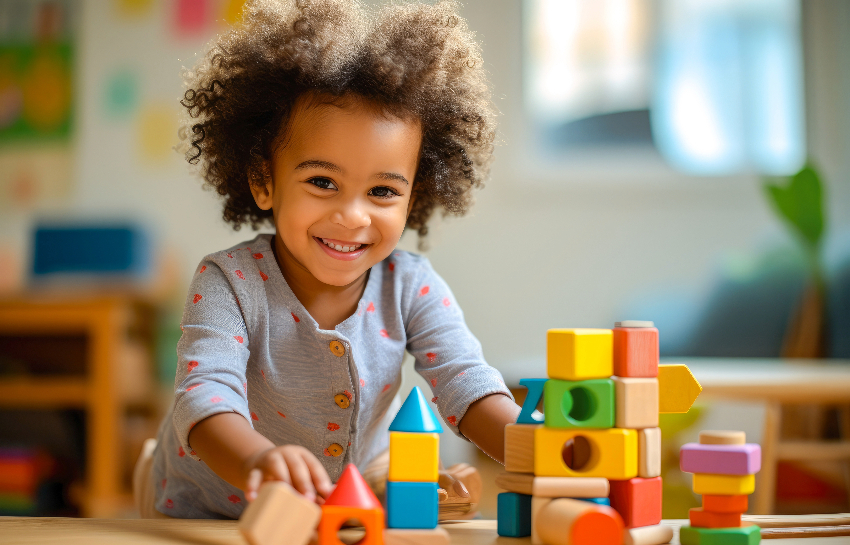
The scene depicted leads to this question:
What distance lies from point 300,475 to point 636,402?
23 centimetres

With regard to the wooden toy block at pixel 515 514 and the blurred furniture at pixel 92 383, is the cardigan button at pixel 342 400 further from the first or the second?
the blurred furniture at pixel 92 383

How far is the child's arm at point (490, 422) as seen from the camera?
0.68 meters

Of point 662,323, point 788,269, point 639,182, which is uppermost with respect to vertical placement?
point 639,182

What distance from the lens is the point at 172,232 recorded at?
272 centimetres

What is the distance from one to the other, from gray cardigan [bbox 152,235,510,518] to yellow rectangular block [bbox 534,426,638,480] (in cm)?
22

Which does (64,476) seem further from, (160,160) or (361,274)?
(361,274)

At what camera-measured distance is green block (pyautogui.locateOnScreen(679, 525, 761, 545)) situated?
49cm

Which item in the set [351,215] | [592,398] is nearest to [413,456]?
[592,398]

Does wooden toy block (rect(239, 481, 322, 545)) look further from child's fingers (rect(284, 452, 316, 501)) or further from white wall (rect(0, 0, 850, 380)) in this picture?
white wall (rect(0, 0, 850, 380))

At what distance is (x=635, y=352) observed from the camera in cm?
51

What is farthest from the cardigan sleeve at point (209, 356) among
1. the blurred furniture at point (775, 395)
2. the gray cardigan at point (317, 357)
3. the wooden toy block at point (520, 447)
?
the blurred furniture at point (775, 395)

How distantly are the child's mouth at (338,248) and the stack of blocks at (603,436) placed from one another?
32 centimetres

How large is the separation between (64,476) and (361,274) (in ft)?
6.42

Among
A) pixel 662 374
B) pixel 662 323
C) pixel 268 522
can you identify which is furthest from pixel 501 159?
pixel 268 522
